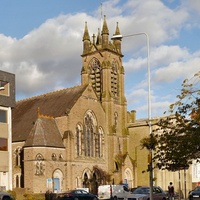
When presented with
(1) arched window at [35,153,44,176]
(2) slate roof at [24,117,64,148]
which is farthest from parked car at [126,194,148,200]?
(2) slate roof at [24,117,64,148]

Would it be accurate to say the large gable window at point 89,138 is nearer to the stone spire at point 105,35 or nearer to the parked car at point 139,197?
the stone spire at point 105,35

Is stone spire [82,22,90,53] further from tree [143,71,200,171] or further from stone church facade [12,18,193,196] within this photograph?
tree [143,71,200,171]

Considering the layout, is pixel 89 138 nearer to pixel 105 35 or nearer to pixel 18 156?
pixel 18 156

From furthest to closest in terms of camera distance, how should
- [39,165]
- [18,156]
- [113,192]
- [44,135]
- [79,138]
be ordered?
[79,138]
[18,156]
[44,135]
[39,165]
[113,192]

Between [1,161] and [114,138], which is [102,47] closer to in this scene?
[114,138]

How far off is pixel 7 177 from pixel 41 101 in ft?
78.9

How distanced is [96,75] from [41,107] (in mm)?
11416

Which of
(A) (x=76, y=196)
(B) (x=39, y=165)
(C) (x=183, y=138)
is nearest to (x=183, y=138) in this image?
(C) (x=183, y=138)

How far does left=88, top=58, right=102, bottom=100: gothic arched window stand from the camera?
75062 millimetres

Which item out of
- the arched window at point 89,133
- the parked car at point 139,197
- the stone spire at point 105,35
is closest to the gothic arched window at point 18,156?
the arched window at point 89,133

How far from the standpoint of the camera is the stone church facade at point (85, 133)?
59.1 meters

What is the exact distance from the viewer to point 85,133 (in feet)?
219

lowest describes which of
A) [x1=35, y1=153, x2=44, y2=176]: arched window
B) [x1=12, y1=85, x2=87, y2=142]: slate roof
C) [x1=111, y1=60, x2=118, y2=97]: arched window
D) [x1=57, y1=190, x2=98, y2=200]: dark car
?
[x1=57, y1=190, x2=98, y2=200]: dark car

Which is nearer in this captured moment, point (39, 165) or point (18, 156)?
point (39, 165)
